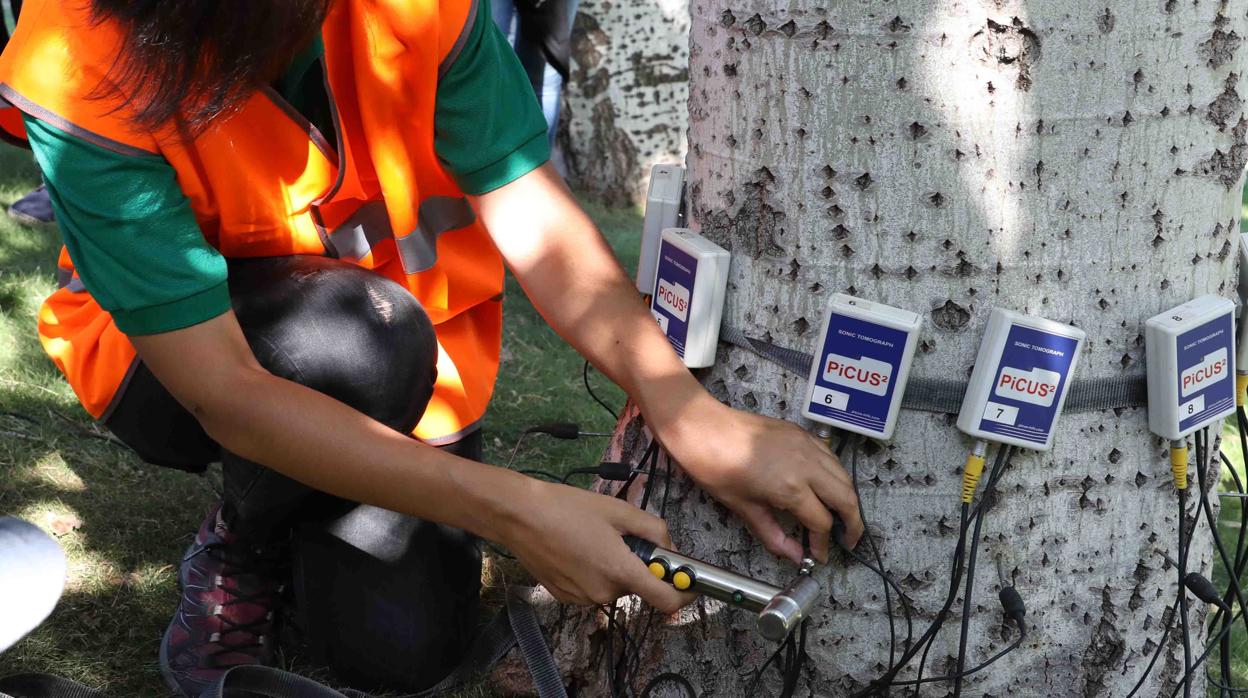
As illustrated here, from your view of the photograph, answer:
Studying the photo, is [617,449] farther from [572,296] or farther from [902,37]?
[902,37]

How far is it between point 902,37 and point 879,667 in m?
0.70

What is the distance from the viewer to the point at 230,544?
179 cm

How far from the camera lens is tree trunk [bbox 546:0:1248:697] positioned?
1.22m

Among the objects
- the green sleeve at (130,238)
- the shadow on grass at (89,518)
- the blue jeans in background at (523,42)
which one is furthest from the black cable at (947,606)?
the blue jeans in background at (523,42)

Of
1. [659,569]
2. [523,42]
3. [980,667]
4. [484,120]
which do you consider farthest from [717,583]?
[523,42]

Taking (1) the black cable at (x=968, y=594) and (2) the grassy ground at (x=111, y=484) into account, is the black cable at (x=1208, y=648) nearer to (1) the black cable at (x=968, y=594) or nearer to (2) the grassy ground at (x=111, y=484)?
(1) the black cable at (x=968, y=594)

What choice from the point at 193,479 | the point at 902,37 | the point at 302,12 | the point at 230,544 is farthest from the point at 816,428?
the point at 193,479

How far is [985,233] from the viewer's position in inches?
49.7

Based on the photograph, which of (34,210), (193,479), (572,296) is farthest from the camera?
(34,210)

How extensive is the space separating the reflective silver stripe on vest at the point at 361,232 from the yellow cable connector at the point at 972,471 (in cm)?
86

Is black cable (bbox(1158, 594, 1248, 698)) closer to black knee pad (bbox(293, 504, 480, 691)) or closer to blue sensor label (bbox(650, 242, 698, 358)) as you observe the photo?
blue sensor label (bbox(650, 242, 698, 358))

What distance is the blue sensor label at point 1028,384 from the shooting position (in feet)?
4.09

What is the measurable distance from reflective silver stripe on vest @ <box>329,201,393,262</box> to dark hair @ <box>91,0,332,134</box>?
0.37m

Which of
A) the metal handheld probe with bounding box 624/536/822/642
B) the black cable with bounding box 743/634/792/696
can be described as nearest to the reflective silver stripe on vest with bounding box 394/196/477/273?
the metal handheld probe with bounding box 624/536/822/642
